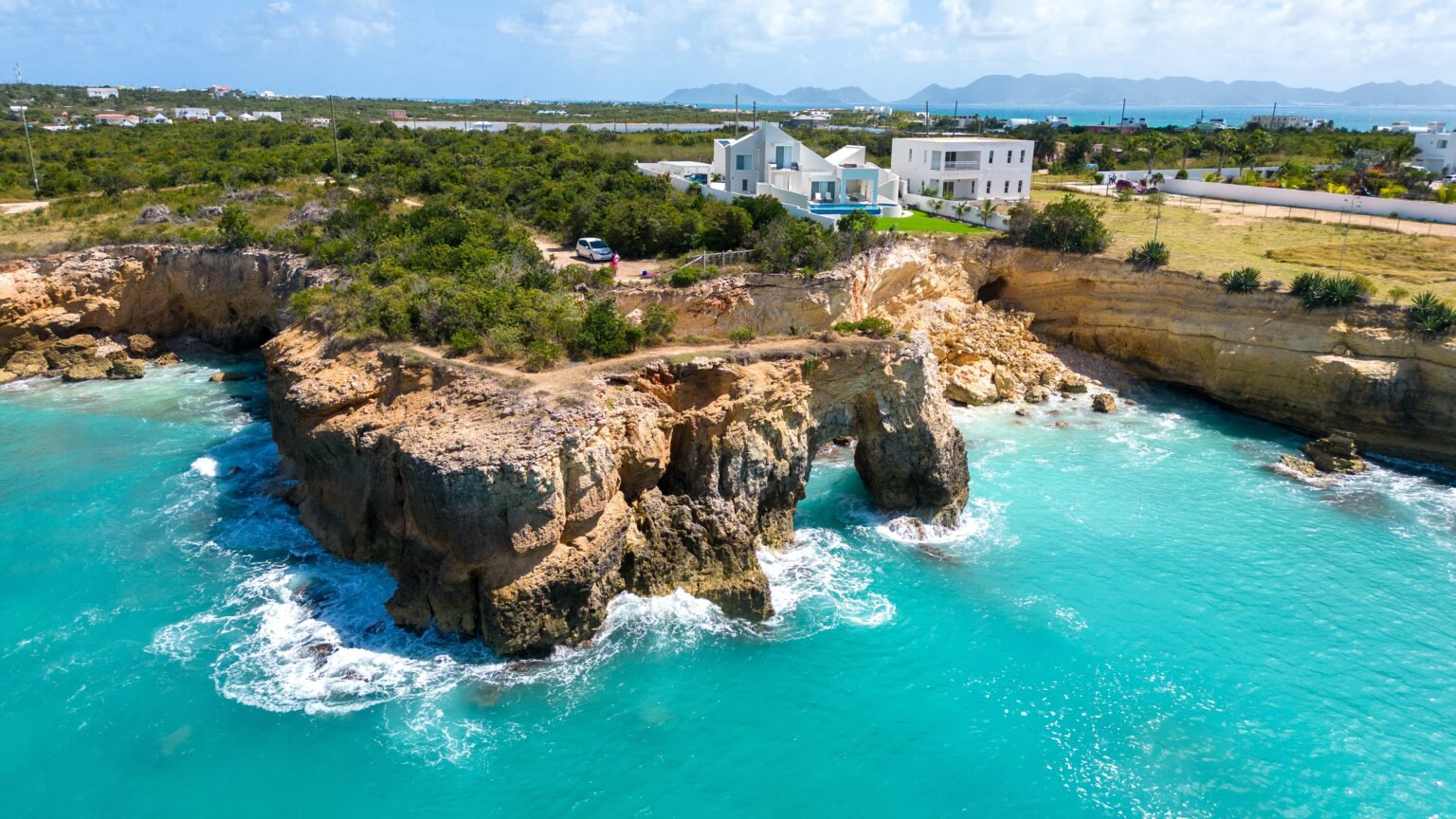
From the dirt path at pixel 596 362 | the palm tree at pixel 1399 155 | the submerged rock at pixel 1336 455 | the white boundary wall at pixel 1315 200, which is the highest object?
the palm tree at pixel 1399 155

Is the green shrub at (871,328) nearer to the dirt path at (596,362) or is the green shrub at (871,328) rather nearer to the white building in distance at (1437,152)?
the dirt path at (596,362)

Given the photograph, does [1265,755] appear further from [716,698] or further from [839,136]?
[839,136]

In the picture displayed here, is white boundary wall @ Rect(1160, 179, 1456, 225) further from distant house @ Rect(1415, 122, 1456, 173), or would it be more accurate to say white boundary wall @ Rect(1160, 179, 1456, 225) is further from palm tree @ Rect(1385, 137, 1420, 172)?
distant house @ Rect(1415, 122, 1456, 173)

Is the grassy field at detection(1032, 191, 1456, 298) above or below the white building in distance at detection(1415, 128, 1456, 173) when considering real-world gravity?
below

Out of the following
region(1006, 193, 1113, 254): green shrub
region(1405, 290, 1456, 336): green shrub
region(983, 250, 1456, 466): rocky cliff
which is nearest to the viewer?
region(1405, 290, 1456, 336): green shrub

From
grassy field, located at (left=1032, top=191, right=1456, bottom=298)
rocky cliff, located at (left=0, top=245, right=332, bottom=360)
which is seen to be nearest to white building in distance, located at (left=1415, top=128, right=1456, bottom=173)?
grassy field, located at (left=1032, top=191, right=1456, bottom=298)

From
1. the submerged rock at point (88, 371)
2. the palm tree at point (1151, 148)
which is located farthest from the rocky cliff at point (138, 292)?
the palm tree at point (1151, 148)
